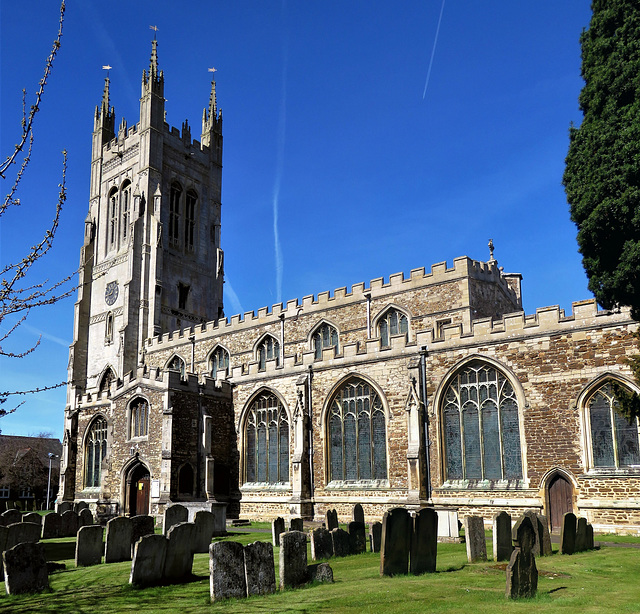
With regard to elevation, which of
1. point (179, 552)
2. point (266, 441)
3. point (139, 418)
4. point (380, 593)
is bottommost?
point (380, 593)

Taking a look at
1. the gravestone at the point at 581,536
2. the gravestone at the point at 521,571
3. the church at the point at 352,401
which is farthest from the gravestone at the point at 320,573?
the church at the point at 352,401

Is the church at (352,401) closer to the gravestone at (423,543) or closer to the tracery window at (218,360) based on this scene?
the tracery window at (218,360)

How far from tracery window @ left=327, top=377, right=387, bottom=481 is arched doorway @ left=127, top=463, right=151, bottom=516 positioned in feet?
27.8

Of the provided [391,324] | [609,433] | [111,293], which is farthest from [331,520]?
[111,293]

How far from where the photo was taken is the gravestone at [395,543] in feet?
37.7

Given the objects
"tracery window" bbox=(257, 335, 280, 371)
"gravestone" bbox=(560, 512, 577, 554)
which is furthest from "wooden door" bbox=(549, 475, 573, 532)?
"tracery window" bbox=(257, 335, 280, 371)

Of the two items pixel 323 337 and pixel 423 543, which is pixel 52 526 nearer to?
pixel 423 543

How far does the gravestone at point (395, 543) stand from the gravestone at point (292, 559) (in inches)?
56.6

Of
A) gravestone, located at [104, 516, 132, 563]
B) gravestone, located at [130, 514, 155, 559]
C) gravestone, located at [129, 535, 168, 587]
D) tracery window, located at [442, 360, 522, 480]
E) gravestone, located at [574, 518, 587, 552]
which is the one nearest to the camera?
gravestone, located at [129, 535, 168, 587]

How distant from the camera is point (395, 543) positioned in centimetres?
1163

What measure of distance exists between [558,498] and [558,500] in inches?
2.4

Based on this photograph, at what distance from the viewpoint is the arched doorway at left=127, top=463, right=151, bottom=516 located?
92.4ft

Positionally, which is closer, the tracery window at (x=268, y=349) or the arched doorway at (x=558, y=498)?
the arched doorway at (x=558, y=498)

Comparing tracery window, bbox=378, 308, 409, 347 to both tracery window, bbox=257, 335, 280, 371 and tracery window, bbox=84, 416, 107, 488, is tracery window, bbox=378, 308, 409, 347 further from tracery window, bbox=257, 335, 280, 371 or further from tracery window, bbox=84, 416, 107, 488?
tracery window, bbox=84, 416, 107, 488
